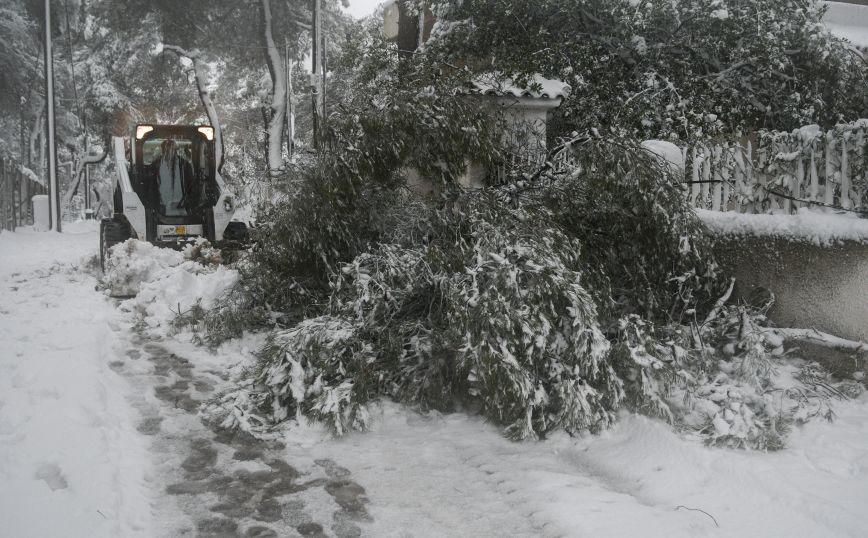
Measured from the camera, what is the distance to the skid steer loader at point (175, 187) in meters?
12.6

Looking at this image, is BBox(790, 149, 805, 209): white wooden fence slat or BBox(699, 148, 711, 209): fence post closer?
BBox(790, 149, 805, 209): white wooden fence slat

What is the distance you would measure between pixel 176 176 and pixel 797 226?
36.8 ft

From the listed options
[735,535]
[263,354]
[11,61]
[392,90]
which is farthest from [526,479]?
[11,61]

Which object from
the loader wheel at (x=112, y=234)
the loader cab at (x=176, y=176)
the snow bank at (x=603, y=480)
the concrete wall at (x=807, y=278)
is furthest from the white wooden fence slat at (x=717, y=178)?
the loader wheel at (x=112, y=234)

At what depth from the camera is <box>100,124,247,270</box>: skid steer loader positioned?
41.3 feet

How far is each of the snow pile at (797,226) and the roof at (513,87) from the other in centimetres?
205

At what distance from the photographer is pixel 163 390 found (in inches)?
214

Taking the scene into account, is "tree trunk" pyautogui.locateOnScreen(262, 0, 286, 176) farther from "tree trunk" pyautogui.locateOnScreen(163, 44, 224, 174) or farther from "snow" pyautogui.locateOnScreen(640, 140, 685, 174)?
"snow" pyautogui.locateOnScreen(640, 140, 685, 174)

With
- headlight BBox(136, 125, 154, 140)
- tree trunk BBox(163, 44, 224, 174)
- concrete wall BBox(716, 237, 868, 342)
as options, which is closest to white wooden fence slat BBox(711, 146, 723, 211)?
concrete wall BBox(716, 237, 868, 342)

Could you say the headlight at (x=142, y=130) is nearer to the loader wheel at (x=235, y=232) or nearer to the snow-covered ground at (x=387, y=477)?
the loader wheel at (x=235, y=232)

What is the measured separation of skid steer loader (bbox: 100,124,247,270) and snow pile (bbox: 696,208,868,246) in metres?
8.93

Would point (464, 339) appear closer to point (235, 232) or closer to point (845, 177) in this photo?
point (845, 177)

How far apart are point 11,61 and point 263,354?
24.1 m

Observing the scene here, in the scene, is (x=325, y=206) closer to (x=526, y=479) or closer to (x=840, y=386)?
(x=526, y=479)
